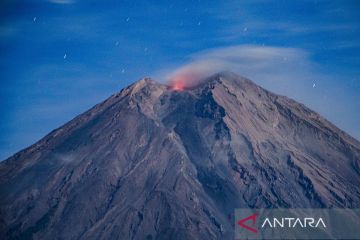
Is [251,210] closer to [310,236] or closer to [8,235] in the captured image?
[310,236]

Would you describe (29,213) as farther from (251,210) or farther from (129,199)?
(251,210)

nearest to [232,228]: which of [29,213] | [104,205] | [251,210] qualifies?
[251,210]

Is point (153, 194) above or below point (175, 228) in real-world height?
above

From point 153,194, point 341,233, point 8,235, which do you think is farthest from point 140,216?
point 341,233

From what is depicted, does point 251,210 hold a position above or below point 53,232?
above

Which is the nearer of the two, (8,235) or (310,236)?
(310,236)

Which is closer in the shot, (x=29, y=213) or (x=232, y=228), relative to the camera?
(x=232, y=228)

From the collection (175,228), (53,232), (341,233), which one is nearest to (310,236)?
(341,233)

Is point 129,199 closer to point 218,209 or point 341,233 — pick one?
point 218,209
